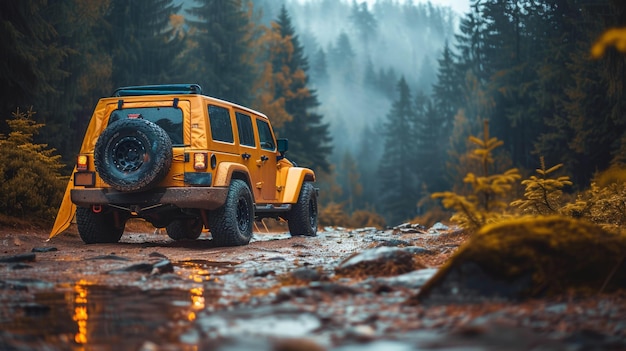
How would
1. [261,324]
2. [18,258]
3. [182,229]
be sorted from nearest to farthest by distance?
[261,324] < [18,258] < [182,229]

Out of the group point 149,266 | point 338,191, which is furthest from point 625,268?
point 338,191

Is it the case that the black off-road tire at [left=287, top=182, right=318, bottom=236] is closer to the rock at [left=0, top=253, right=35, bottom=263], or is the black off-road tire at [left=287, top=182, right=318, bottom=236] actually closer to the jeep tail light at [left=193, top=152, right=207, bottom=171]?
the jeep tail light at [left=193, top=152, right=207, bottom=171]

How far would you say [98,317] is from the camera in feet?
13.9

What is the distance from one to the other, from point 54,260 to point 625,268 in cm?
611

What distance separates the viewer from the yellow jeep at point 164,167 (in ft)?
30.4

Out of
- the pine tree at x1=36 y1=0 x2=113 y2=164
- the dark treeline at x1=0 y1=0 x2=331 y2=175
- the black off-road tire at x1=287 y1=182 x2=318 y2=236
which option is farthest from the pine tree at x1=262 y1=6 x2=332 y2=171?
the black off-road tire at x1=287 y1=182 x2=318 y2=236

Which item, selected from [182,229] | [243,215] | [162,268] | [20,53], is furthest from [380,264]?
[20,53]

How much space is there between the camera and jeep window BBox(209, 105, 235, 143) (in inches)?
394

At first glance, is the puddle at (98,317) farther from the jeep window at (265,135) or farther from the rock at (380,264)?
the jeep window at (265,135)

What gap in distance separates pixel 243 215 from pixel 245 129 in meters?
1.62

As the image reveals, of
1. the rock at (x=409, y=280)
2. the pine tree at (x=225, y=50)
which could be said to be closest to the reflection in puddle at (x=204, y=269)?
the rock at (x=409, y=280)

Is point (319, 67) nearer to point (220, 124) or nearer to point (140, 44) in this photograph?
point (140, 44)

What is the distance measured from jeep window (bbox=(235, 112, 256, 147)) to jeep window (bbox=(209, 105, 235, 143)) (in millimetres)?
416

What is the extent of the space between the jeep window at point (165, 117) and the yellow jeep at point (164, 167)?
1 cm
